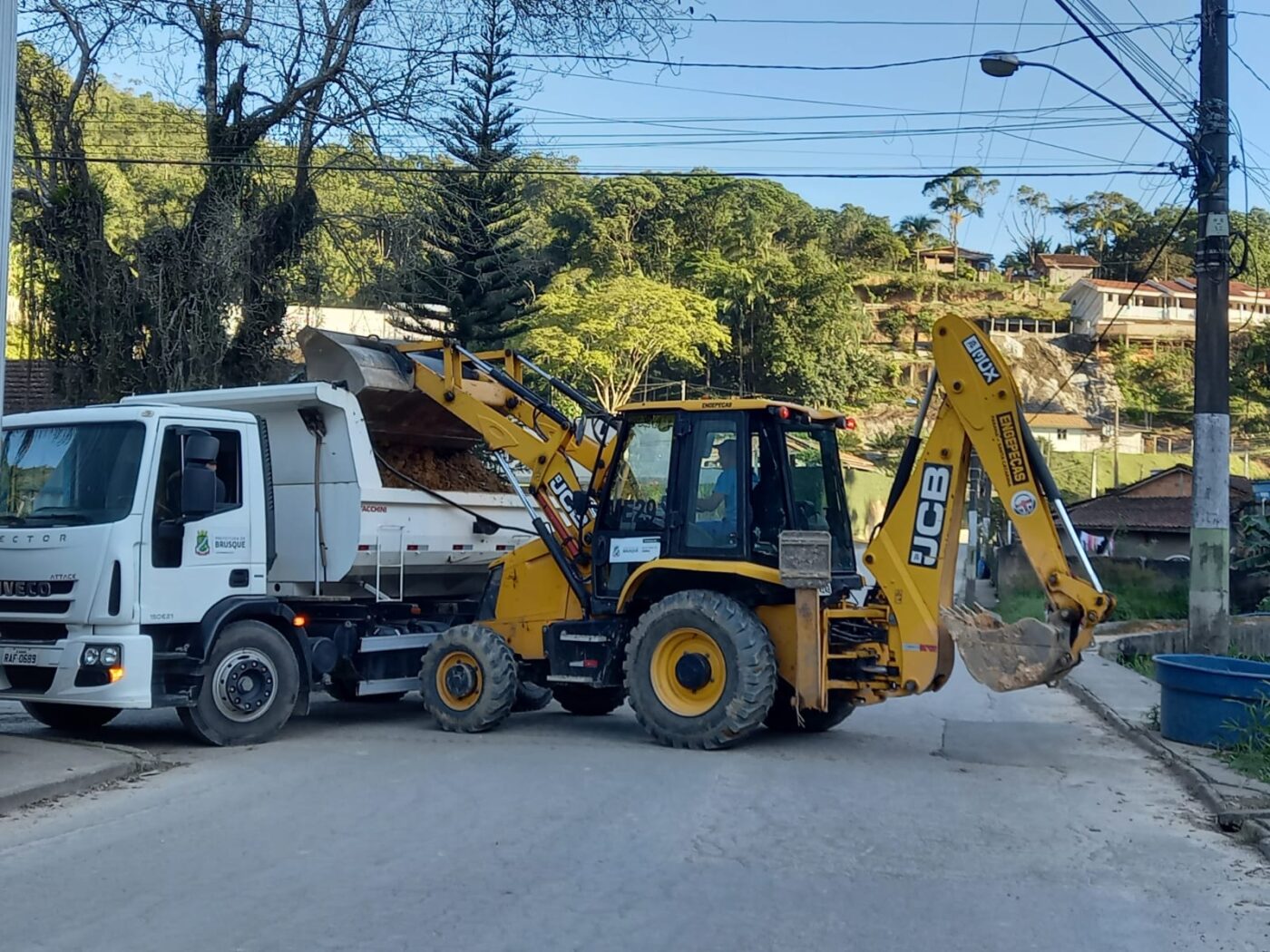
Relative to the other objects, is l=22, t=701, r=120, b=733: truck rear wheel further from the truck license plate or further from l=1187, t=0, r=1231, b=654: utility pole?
l=1187, t=0, r=1231, b=654: utility pole

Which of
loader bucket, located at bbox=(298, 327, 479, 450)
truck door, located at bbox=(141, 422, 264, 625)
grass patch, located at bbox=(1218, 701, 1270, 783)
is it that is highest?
loader bucket, located at bbox=(298, 327, 479, 450)

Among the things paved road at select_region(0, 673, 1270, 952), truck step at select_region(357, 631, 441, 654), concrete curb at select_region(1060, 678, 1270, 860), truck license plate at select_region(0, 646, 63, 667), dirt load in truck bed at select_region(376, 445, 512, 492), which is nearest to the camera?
paved road at select_region(0, 673, 1270, 952)

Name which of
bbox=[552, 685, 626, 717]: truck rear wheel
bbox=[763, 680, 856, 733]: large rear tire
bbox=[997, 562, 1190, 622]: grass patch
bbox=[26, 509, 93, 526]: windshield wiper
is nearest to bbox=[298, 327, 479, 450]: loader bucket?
bbox=[26, 509, 93, 526]: windshield wiper

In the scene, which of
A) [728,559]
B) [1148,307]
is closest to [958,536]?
[728,559]

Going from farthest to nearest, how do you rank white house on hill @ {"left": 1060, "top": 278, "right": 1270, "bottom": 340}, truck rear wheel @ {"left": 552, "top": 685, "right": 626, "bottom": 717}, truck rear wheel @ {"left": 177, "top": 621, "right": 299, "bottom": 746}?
1. white house on hill @ {"left": 1060, "top": 278, "right": 1270, "bottom": 340}
2. truck rear wheel @ {"left": 552, "top": 685, "right": 626, "bottom": 717}
3. truck rear wheel @ {"left": 177, "top": 621, "right": 299, "bottom": 746}

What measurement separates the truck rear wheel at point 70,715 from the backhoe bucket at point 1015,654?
697 centimetres

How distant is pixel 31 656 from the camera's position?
357 inches

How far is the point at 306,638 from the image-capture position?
34.3 feet

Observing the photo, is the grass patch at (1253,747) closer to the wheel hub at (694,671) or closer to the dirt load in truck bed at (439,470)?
the wheel hub at (694,671)

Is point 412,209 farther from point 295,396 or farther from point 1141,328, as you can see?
point 1141,328

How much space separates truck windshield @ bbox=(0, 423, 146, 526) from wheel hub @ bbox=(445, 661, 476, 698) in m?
3.09

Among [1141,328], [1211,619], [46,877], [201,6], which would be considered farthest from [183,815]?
[1141,328]

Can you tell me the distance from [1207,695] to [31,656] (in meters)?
9.18

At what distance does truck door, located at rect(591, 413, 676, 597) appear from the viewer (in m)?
10.7
